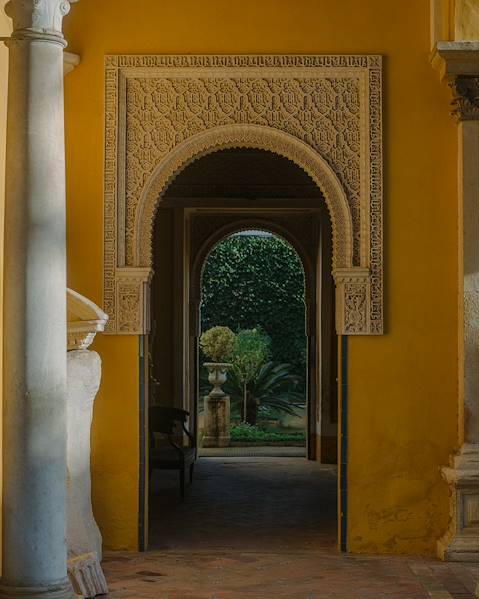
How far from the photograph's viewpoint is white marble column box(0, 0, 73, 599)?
5.04 m

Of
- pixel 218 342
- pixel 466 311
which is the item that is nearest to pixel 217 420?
pixel 218 342

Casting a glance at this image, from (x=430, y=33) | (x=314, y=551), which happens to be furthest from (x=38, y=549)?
(x=430, y=33)

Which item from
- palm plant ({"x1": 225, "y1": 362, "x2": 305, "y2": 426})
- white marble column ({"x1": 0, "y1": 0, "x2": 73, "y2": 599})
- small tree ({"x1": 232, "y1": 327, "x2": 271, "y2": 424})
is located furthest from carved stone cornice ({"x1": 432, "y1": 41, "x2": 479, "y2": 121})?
palm plant ({"x1": 225, "y1": 362, "x2": 305, "y2": 426})

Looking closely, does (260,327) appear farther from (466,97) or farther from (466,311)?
(466,97)

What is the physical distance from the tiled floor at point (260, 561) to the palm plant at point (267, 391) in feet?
23.6

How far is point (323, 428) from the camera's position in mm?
13328

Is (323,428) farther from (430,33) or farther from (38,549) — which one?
(38,549)

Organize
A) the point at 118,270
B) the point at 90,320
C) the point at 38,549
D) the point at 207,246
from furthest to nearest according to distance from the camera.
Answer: the point at 207,246, the point at 118,270, the point at 90,320, the point at 38,549

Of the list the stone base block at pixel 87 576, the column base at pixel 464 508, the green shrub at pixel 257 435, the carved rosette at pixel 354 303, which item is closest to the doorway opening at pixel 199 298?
the green shrub at pixel 257 435

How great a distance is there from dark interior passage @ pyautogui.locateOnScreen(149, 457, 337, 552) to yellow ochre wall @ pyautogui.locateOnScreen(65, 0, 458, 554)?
74cm

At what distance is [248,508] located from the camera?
9.69 m

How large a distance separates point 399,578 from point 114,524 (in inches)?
79.0

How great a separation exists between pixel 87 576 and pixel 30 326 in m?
1.86

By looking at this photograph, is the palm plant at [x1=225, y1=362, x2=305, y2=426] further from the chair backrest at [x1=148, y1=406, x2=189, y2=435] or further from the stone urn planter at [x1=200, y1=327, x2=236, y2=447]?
the chair backrest at [x1=148, y1=406, x2=189, y2=435]
